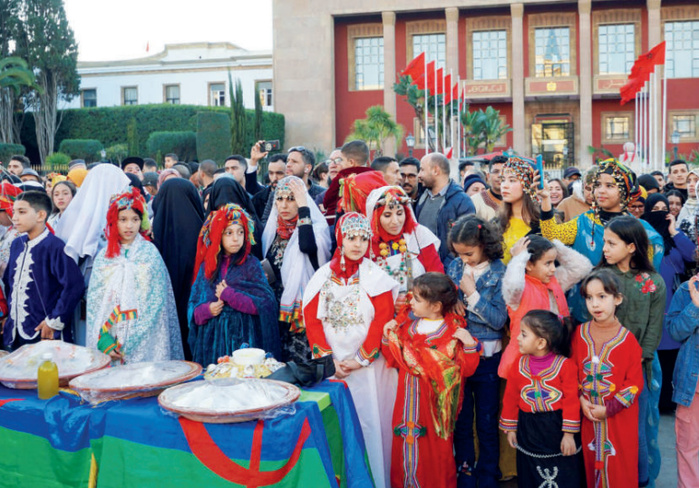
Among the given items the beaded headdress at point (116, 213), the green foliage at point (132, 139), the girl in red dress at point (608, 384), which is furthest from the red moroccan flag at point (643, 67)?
the green foliage at point (132, 139)

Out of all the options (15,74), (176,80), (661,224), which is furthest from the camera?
(176,80)

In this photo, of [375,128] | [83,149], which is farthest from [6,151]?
[375,128]

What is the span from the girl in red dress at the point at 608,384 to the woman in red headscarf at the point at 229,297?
6.62 feet

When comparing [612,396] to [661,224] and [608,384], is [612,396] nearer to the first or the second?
[608,384]

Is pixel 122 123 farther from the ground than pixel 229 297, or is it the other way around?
pixel 122 123

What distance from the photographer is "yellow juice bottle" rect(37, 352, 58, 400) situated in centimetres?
347

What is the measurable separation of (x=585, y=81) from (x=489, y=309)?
103ft

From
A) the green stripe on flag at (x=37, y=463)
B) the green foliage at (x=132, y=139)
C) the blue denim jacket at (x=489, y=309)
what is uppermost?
the green foliage at (x=132, y=139)

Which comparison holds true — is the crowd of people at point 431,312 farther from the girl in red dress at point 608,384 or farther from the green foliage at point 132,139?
the green foliage at point 132,139

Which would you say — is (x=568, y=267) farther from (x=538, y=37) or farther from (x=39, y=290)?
(x=538, y=37)

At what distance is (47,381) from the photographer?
3469mm

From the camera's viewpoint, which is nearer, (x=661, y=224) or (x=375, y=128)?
(x=661, y=224)

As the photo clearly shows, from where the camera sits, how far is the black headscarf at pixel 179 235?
529 centimetres

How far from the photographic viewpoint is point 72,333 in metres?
5.21
